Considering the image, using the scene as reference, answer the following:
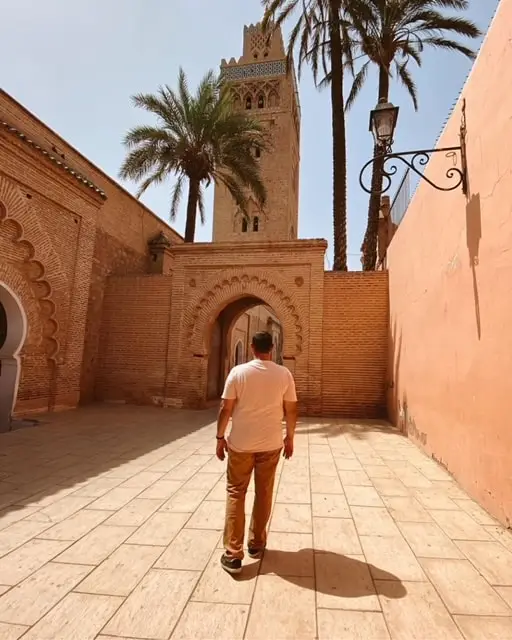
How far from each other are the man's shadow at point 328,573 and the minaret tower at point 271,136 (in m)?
22.6

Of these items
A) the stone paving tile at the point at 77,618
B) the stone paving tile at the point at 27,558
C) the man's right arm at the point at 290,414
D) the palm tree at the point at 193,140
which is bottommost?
the stone paving tile at the point at 27,558

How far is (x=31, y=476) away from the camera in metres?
4.50

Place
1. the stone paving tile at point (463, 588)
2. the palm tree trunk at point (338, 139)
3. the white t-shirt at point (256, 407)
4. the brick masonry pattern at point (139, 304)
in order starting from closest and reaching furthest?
the stone paving tile at point (463, 588), the white t-shirt at point (256, 407), the brick masonry pattern at point (139, 304), the palm tree trunk at point (338, 139)

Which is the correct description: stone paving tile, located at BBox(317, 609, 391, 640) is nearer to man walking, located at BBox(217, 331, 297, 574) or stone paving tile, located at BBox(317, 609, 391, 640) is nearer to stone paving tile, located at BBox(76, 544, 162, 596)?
man walking, located at BBox(217, 331, 297, 574)

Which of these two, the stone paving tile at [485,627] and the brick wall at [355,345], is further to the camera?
the brick wall at [355,345]

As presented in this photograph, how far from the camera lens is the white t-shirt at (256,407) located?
2.67m

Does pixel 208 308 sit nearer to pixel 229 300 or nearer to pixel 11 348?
pixel 229 300

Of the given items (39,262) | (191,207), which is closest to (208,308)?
(39,262)

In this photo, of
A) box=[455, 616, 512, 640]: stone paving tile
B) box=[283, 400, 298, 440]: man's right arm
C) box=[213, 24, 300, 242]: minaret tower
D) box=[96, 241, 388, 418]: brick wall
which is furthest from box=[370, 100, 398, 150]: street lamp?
box=[213, 24, 300, 242]: minaret tower

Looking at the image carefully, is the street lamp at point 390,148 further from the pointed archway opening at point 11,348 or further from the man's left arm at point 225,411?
the pointed archway opening at point 11,348

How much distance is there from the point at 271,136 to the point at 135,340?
1962 cm

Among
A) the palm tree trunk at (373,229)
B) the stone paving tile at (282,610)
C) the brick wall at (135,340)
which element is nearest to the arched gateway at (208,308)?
the brick wall at (135,340)

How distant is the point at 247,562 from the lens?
2.65 m

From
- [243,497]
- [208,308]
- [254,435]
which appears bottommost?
[243,497]
